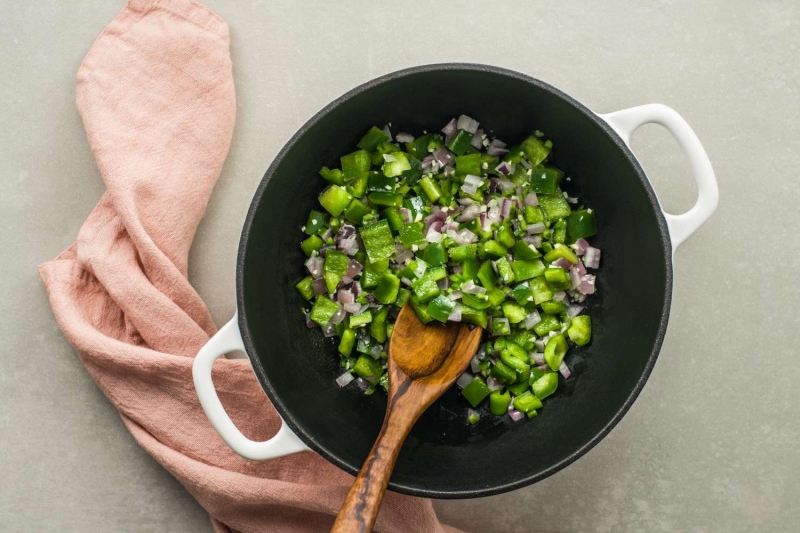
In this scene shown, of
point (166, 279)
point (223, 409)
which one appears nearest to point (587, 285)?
point (223, 409)

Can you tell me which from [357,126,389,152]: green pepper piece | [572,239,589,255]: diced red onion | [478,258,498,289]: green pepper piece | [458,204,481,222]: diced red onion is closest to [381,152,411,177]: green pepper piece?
[357,126,389,152]: green pepper piece

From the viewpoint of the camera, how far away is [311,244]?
1325mm

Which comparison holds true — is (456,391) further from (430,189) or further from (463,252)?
(430,189)

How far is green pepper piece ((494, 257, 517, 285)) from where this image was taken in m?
1.27

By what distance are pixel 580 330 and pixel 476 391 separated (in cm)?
24

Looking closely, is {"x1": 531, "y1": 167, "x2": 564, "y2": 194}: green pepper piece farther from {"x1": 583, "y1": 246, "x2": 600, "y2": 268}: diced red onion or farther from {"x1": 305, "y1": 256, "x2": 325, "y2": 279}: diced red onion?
{"x1": 305, "y1": 256, "x2": 325, "y2": 279}: diced red onion

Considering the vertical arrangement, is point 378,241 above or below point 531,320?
above

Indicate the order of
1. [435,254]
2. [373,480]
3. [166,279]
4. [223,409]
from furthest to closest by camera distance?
[166,279] < [435,254] < [223,409] < [373,480]

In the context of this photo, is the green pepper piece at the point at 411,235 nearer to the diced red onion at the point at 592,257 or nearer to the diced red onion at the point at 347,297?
the diced red onion at the point at 347,297

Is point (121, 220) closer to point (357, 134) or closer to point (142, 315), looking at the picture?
point (142, 315)

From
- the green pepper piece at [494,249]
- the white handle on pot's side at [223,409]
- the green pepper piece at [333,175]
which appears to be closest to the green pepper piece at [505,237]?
the green pepper piece at [494,249]

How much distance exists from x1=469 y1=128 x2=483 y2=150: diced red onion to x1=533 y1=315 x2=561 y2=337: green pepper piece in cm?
36

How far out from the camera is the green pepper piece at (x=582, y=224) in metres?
1.32

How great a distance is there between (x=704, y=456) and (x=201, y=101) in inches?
52.7
